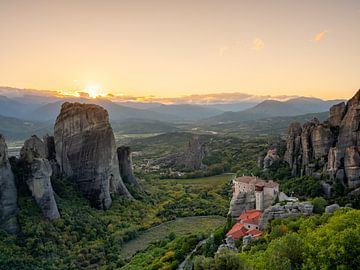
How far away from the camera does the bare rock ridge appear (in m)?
55.0

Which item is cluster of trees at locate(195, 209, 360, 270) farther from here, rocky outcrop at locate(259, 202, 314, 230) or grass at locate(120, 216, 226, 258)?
grass at locate(120, 216, 226, 258)

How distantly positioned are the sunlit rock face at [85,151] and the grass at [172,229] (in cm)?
1027

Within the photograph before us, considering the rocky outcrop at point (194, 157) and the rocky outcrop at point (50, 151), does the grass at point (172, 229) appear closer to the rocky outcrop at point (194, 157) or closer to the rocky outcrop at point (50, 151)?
the rocky outcrop at point (50, 151)

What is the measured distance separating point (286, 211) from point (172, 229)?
3194cm

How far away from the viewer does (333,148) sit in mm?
58031

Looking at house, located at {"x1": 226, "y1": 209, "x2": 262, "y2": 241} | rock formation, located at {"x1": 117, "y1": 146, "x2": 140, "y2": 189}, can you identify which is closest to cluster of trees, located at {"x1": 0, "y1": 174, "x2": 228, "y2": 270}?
rock formation, located at {"x1": 117, "y1": 146, "x2": 140, "y2": 189}

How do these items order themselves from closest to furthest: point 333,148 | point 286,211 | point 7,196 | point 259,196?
1. point 286,211
2. point 259,196
3. point 7,196
4. point 333,148

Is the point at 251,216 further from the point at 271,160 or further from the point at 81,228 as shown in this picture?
the point at 271,160

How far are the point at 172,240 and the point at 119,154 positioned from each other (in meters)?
32.7

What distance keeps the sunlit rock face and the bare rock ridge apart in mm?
32137

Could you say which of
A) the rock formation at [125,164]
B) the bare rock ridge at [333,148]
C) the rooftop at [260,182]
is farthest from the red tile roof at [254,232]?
the rock formation at [125,164]

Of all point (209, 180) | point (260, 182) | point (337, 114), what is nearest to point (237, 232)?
point (260, 182)

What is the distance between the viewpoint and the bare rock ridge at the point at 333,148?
55.0 metres

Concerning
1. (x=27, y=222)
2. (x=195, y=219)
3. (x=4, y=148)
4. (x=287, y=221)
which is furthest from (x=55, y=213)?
(x=287, y=221)
